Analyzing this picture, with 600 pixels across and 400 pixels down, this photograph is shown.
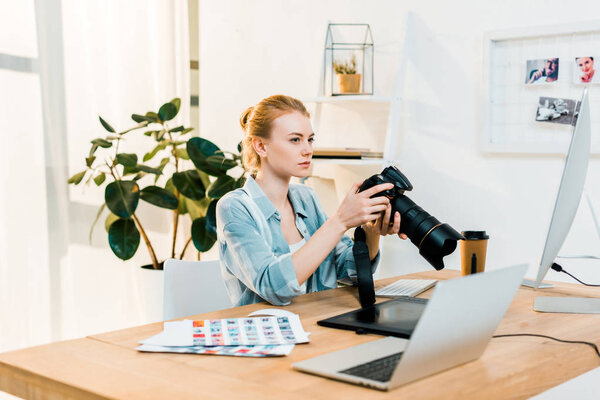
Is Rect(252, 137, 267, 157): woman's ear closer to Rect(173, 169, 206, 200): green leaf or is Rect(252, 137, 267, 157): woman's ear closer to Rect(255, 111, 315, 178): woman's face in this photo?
Rect(255, 111, 315, 178): woman's face

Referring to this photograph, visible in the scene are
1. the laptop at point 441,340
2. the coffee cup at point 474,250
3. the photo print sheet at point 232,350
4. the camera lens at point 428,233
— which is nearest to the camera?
the laptop at point 441,340

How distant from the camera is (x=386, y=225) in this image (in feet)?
5.16

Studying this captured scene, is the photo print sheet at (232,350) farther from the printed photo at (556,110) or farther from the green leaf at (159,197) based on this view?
the green leaf at (159,197)

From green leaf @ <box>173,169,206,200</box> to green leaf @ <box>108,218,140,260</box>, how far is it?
260 mm

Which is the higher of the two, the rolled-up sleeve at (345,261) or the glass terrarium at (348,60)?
the glass terrarium at (348,60)

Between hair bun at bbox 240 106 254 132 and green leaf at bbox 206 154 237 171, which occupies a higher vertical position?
hair bun at bbox 240 106 254 132

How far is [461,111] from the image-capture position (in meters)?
2.55

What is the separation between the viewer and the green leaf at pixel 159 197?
2.81 metres

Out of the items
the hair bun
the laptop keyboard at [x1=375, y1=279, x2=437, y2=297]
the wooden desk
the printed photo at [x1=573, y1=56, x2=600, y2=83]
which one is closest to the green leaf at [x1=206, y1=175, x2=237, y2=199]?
the hair bun

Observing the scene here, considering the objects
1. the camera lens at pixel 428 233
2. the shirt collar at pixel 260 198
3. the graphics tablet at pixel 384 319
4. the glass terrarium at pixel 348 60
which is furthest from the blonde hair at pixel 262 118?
the glass terrarium at pixel 348 60

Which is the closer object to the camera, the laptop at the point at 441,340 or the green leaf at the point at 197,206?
the laptop at the point at 441,340

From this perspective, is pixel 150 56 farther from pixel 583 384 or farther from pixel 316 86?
pixel 583 384

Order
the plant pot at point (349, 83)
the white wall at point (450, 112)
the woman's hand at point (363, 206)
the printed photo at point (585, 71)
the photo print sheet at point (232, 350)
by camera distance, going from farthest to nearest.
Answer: the plant pot at point (349, 83) → the white wall at point (450, 112) → the printed photo at point (585, 71) → the woman's hand at point (363, 206) → the photo print sheet at point (232, 350)

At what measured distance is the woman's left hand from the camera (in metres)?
1.54
